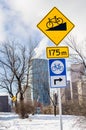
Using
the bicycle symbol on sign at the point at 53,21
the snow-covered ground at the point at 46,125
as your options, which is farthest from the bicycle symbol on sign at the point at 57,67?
the snow-covered ground at the point at 46,125

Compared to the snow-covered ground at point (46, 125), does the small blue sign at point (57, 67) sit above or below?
above

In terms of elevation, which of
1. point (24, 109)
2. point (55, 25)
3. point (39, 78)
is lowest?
point (24, 109)

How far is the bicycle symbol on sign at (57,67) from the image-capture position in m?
11.3

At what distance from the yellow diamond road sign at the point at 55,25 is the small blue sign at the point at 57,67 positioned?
1.95 ft

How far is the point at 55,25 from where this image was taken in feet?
38.5

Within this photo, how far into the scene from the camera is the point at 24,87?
5000cm

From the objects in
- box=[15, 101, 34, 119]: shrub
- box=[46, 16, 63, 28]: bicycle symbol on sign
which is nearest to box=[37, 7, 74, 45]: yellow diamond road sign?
box=[46, 16, 63, 28]: bicycle symbol on sign

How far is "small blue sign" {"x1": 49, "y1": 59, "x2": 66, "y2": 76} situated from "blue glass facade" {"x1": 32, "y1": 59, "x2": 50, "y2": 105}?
39549mm

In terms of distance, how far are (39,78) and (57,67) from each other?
4853 cm

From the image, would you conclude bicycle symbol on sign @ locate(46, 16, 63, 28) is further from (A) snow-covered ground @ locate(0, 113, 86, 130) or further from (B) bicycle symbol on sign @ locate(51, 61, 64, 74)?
(A) snow-covered ground @ locate(0, 113, 86, 130)

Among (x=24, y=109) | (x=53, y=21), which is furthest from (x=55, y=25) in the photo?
(x=24, y=109)

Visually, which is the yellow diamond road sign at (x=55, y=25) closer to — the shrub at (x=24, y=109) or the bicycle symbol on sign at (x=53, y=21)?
the bicycle symbol on sign at (x=53, y=21)

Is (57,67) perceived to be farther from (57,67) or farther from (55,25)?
(55,25)

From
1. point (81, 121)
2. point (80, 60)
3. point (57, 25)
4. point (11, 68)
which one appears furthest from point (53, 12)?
point (11, 68)
